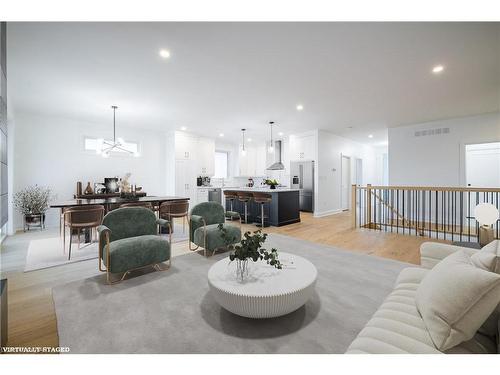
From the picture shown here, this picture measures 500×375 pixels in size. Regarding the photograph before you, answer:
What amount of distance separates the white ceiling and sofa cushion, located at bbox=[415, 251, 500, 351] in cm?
250

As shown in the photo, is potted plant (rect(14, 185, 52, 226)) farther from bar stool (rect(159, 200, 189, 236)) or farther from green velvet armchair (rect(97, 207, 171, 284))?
green velvet armchair (rect(97, 207, 171, 284))

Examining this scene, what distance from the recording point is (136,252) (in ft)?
8.71

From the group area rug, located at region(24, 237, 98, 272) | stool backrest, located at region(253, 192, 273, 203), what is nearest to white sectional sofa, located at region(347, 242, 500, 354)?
area rug, located at region(24, 237, 98, 272)

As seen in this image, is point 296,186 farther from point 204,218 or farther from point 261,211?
point 204,218

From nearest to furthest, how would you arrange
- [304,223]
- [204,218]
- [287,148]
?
[204,218]
[304,223]
[287,148]

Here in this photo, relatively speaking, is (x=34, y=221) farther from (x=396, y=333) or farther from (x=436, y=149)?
(x=436, y=149)

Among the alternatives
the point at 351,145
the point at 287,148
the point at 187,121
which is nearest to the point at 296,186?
the point at 287,148

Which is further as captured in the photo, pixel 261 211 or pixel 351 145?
pixel 351 145

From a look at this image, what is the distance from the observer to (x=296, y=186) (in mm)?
8078

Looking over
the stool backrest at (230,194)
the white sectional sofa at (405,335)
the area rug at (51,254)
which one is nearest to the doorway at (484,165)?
the stool backrest at (230,194)

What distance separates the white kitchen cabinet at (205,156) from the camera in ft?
26.4

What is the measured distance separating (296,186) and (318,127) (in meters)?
2.13
